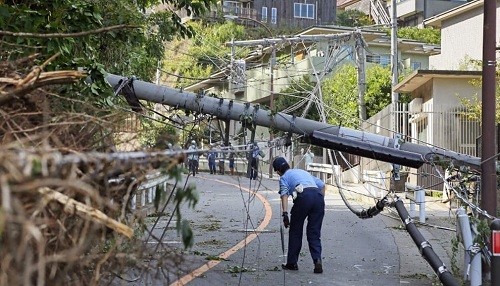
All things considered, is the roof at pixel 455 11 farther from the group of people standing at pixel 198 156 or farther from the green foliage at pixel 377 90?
the group of people standing at pixel 198 156

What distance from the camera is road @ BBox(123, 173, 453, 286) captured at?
12.4 metres

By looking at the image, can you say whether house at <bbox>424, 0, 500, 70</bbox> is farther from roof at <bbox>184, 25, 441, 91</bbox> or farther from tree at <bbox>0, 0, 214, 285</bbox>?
tree at <bbox>0, 0, 214, 285</bbox>

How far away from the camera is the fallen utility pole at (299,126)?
1270cm

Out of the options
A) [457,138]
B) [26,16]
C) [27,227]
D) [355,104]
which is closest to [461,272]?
[26,16]

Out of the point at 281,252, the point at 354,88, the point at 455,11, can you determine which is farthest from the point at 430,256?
the point at 354,88

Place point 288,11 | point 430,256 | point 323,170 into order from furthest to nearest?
point 288,11
point 323,170
point 430,256

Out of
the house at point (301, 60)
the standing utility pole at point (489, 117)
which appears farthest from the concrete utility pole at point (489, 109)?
the house at point (301, 60)

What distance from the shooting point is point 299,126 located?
13.0 metres

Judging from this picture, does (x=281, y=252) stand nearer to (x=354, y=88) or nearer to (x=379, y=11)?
(x=354, y=88)

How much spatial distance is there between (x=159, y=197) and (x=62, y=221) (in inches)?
35.2

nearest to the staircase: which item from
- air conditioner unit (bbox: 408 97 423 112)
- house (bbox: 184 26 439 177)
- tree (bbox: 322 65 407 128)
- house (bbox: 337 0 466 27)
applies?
house (bbox: 337 0 466 27)

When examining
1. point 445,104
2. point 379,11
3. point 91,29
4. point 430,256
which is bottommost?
point 430,256

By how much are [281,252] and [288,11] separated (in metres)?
60.4

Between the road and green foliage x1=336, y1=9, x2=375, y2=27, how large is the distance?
4670 cm
